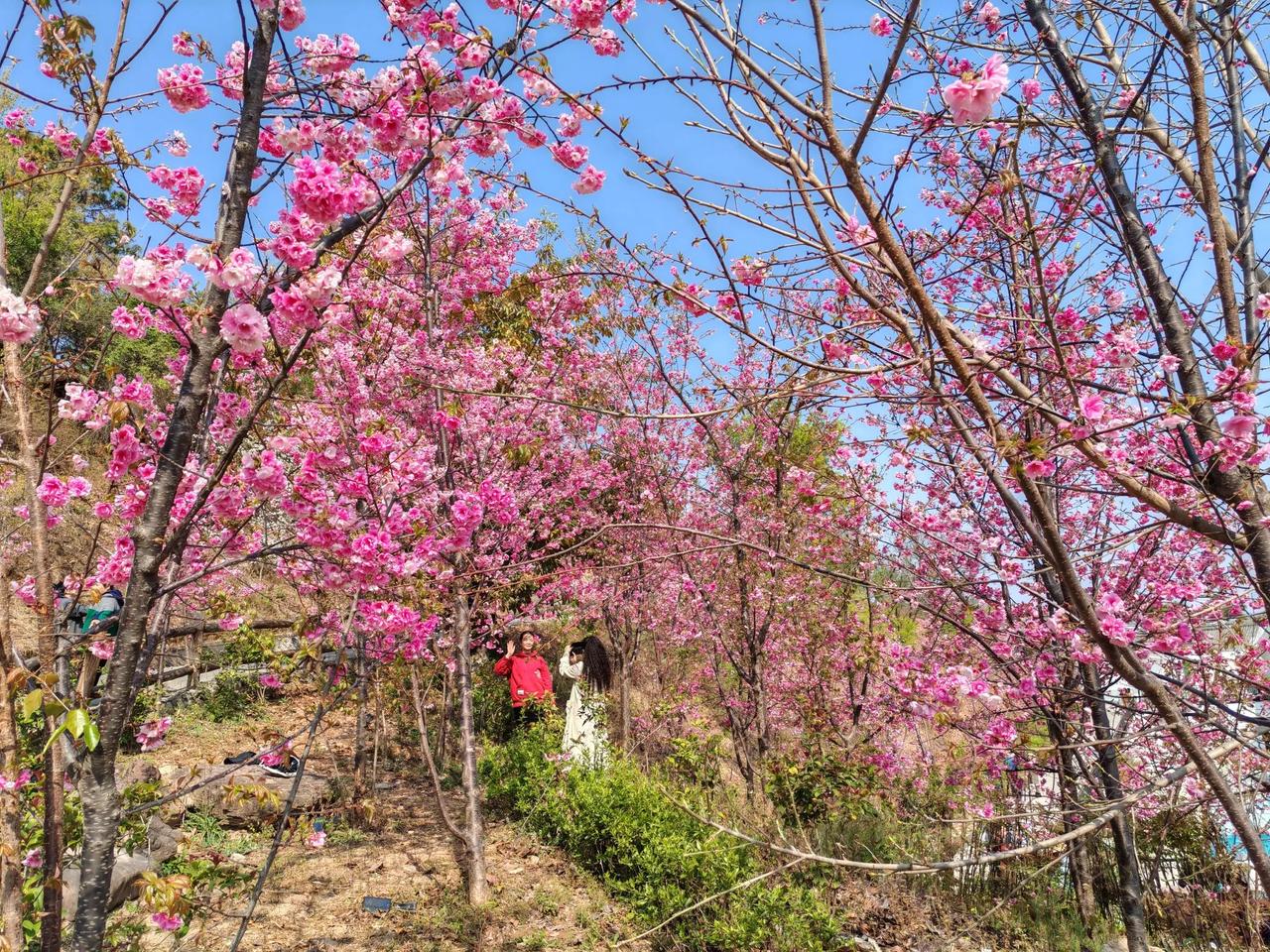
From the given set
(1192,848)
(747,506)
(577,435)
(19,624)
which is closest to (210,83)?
(747,506)

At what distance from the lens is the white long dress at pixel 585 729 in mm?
7375

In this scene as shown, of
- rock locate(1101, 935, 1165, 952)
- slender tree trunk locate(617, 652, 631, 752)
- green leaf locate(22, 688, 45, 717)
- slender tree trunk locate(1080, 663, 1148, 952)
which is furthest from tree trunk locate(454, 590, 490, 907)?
rock locate(1101, 935, 1165, 952)

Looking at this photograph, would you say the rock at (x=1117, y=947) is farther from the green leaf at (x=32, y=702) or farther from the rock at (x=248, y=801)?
the green leaf at (x=32, y=702)

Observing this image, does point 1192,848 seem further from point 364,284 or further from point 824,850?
point 364,284

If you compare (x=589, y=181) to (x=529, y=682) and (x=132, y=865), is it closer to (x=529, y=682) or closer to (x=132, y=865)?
(x=132, y=865)

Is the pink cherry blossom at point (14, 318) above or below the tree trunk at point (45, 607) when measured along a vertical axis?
above

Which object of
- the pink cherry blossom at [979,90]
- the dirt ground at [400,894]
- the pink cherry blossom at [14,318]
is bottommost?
the dirt ground at [400,894]

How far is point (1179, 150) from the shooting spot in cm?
301

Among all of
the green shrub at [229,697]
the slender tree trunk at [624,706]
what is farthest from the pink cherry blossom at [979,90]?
the green shrub at [229,697]

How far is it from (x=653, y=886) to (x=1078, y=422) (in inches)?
166

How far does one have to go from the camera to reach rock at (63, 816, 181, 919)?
419cm

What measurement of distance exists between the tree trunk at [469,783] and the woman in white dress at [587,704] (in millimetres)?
1961

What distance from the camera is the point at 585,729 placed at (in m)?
7.77

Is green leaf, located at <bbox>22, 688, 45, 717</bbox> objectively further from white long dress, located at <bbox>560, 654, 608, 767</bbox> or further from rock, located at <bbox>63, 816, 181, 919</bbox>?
white long dress, located at <bbox>560, 654, 608, 767</bbox>
